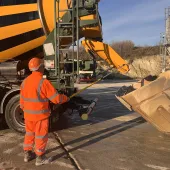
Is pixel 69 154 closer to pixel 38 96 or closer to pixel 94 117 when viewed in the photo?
pixel 38 96

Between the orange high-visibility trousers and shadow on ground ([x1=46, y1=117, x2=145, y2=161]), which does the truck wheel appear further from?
the orange high-visibility trousers

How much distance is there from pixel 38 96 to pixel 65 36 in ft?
6.91

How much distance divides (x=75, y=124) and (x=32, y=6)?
288 centimetres

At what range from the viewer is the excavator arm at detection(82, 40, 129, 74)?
5.80 m

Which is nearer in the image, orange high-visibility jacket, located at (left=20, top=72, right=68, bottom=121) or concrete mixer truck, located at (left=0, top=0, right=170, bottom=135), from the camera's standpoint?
orange high-visibility jacket, located at (left=20, top=72, right=68, bottom=121)

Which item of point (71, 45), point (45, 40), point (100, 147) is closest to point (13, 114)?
point (45, 40)

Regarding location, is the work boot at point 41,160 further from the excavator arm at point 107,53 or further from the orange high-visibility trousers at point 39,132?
the excavator arm at point 107,53

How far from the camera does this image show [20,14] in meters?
5.55

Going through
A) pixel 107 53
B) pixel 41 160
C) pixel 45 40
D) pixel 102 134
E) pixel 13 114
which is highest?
pixel 45 40

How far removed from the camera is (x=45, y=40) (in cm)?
570

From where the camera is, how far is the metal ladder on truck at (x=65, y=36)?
5465mm

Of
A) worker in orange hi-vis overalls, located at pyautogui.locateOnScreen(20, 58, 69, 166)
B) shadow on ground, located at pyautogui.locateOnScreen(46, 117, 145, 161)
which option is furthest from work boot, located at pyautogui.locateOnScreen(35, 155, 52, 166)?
shadow on ground, located at pyautogui.locateOnScreen(46, 117, 145, 161)

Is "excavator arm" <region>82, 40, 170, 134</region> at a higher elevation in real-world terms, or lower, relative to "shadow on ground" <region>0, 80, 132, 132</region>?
higher

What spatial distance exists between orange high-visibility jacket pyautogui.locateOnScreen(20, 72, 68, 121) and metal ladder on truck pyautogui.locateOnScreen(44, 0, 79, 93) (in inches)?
64.5
